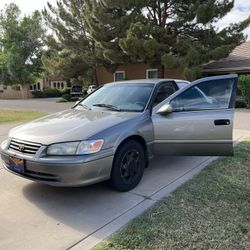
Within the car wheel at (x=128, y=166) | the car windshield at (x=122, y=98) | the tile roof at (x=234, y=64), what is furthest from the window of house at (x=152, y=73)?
the car wheel at (x=128, y=166)

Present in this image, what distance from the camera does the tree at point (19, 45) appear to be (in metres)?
39.1

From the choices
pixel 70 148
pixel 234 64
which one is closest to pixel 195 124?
pixel 70 148

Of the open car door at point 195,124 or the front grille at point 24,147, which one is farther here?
the open car door at point 195,124

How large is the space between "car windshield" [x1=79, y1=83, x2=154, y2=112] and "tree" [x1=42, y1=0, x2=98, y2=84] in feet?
72.0

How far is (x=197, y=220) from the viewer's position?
11.6ft

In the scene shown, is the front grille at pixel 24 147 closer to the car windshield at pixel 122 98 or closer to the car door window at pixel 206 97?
the car windshield at pixel 122 98

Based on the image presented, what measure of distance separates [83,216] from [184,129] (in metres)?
2.14

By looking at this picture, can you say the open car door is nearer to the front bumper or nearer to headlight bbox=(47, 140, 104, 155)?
the front bumper

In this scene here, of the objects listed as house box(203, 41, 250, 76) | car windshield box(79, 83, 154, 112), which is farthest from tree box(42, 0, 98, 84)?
car windshield box(79, 83, 154, 112)

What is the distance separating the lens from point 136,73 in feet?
92.8

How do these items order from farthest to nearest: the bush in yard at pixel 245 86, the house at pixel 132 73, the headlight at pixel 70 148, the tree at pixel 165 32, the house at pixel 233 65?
the house at pixel 132 73 < the house at pixel 233 65 < the tree at pixel 165 32 < the bush in yard at pixel 245 86 < the headlight at pixel 70 148

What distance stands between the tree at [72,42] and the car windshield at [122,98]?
21.9 m

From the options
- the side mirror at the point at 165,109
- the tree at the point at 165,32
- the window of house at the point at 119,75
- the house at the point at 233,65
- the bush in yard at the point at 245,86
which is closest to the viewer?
the side mirror at the point at 165,109

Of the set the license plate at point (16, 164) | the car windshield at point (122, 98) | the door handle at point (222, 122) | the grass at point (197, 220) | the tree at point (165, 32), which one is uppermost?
the tree at point (165, 32)
